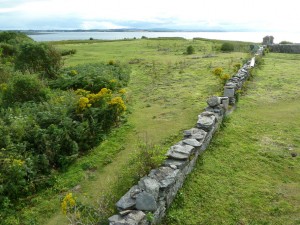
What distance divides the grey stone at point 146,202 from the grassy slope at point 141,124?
121cm

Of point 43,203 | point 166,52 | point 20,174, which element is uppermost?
point 166,52

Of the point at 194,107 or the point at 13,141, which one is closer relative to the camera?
the point at 13,141

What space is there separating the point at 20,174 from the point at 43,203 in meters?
0.75

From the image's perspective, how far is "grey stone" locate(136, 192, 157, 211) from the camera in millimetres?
4805

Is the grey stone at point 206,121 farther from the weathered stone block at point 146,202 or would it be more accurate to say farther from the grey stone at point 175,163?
the weathered stone block at point 146,202

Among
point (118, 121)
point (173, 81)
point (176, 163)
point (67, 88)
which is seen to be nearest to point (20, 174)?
point (176, 163)

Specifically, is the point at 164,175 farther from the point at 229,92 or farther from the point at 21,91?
the point at 21,91

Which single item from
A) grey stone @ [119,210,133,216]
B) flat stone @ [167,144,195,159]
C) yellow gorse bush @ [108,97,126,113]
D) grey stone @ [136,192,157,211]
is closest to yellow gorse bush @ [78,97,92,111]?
yellow gorse bush @ [108,97,126,113]

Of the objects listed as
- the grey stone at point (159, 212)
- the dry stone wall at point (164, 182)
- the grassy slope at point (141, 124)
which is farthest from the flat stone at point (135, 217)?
the grassy slope at point (141, 124)

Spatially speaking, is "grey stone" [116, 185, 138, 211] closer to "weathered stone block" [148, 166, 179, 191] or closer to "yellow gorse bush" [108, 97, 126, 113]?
"weathered stone block" [148, 166, 179, 191]

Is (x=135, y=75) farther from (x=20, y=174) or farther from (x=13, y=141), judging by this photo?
(x=20, y=174)

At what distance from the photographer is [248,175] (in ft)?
21.9

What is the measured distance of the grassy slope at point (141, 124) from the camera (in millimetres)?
6113

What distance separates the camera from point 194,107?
10.9 meters
